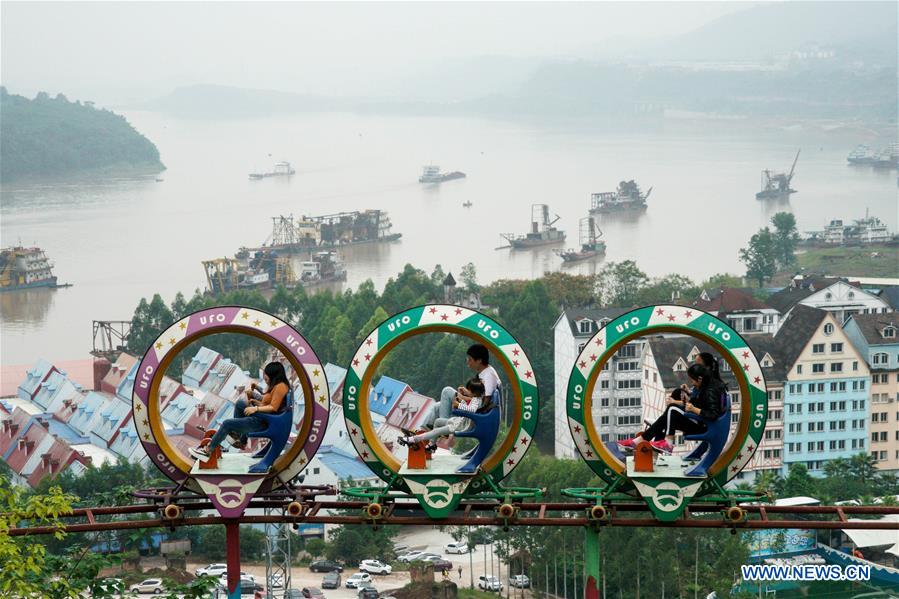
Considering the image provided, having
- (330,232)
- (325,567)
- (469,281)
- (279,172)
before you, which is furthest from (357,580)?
(279,172)

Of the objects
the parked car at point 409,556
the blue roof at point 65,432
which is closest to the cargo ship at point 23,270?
the blue roof at point 65,432

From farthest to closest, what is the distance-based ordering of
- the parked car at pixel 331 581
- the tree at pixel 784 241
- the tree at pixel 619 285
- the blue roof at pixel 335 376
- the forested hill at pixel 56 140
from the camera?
the forested hill at pixel 56 140 < the tree at pixel 784 241 < the tree at pixel 619 285 < the blue roof at pixel 335 376 < the parked car at pixel 331 581

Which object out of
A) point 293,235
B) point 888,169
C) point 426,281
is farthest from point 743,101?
point 426,281

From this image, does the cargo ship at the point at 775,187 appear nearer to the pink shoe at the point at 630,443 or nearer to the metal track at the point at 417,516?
the pink shoe at the point at 630,443

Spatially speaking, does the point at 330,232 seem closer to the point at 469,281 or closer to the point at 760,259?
the point at 469,281

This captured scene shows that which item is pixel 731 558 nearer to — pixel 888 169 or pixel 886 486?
pixel 886 486

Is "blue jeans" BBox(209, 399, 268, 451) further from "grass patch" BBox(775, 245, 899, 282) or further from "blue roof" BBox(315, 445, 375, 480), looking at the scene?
"grass patch" BBox(775, 245, 899, 282)

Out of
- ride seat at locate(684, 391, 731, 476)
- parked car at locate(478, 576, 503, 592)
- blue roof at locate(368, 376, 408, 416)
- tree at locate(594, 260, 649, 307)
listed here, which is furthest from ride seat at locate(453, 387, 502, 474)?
tree at locate(594, 260, 649, 307)
